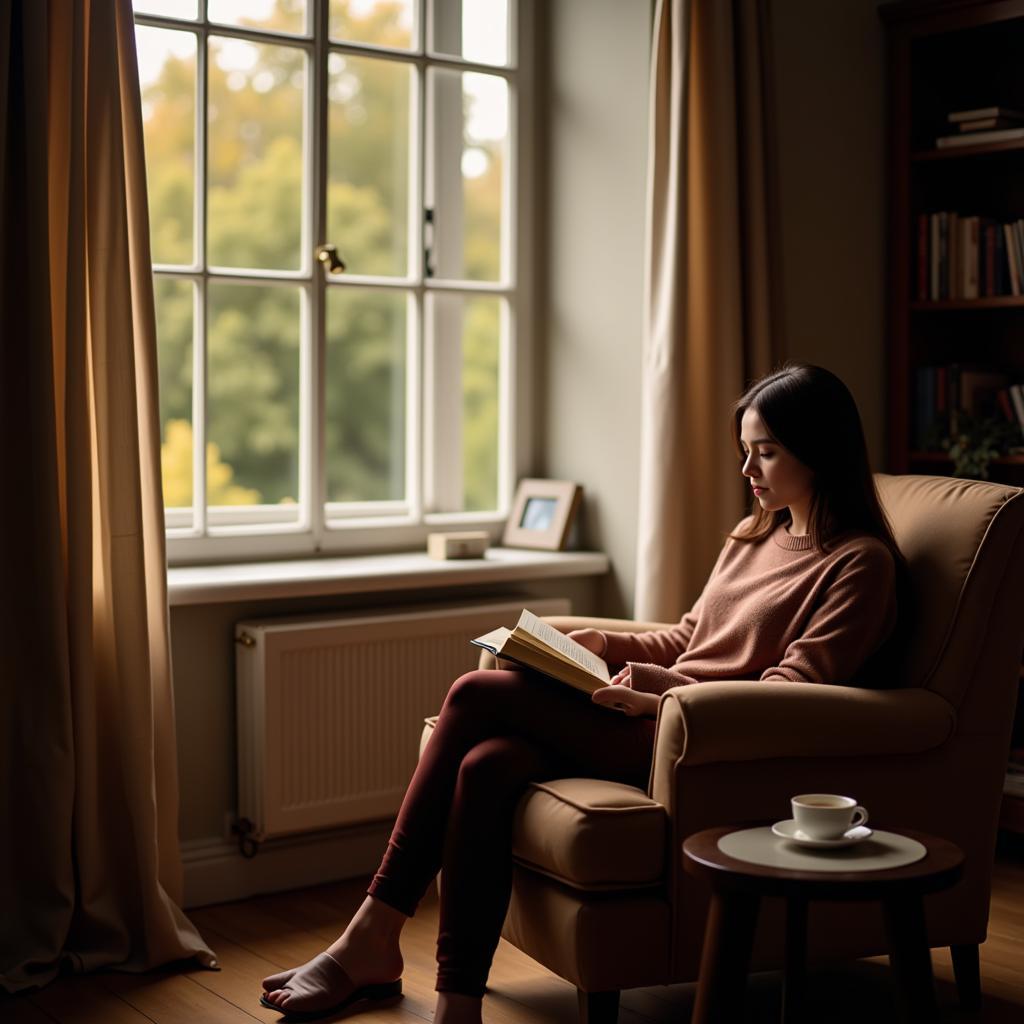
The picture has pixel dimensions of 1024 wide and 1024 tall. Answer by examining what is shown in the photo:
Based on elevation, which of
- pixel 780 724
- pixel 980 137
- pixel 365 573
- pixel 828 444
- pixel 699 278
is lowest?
pixel 780 724

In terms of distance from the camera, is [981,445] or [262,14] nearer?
[262,14]

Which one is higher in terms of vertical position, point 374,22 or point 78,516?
point 374,22

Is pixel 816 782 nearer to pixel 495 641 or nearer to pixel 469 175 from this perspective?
pixel 495 641

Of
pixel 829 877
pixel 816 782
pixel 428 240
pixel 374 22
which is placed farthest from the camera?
pixel 428 240

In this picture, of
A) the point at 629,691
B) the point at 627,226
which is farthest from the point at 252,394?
the point at 629,691

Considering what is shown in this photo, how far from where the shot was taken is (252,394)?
3.28 m

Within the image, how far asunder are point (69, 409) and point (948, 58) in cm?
250

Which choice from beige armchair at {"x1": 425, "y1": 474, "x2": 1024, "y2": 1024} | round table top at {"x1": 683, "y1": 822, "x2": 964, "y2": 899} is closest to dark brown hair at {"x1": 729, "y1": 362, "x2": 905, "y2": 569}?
beige armchair at {"x1": 425, "y1": 474, "x2": 1024, "y2": 1024}

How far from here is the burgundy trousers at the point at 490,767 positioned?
2244mm

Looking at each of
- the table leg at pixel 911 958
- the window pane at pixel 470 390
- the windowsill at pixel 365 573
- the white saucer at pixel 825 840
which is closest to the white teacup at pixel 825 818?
the white saucer at pixel 825 840

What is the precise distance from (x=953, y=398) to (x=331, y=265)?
5.27 ft

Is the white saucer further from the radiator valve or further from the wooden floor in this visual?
the radiator valve

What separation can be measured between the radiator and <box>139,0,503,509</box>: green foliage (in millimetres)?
455

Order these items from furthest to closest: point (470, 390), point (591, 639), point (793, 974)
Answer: point (470, 390), point (591, 639), point (793, 974)
